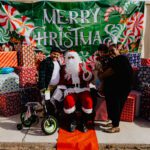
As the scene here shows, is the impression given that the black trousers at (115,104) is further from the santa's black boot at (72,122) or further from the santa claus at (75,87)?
the santa's black boot at (72,122)

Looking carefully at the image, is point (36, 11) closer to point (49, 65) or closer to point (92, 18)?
point (92, 18)

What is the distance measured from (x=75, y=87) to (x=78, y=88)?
0.22 feet

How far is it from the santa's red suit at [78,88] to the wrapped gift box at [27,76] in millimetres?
1304

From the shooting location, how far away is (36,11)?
8.56 m

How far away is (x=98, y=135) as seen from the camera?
19.5 ft

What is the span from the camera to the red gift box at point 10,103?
6965 millimetres

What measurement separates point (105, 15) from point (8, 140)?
183 inches

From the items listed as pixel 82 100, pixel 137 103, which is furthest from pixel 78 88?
pixel 137 103

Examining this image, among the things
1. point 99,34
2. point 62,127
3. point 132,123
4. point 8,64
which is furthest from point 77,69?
point 99,34

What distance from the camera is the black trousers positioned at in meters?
6.05

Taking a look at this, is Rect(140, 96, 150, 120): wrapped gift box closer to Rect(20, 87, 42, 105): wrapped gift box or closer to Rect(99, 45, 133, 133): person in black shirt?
Rect(99, 45, 133, 133): person in black shirt

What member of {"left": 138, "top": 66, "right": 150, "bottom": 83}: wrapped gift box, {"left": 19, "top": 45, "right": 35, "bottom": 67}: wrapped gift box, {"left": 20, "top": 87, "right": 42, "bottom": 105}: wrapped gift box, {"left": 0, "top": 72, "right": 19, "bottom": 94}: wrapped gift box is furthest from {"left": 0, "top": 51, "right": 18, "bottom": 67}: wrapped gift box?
{"left": 138, "top": 66, "right": 150, "bottom": 83}: wrapped gift box

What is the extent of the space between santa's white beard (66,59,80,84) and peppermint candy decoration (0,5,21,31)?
290cm

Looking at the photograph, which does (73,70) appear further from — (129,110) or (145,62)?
(145,62)
